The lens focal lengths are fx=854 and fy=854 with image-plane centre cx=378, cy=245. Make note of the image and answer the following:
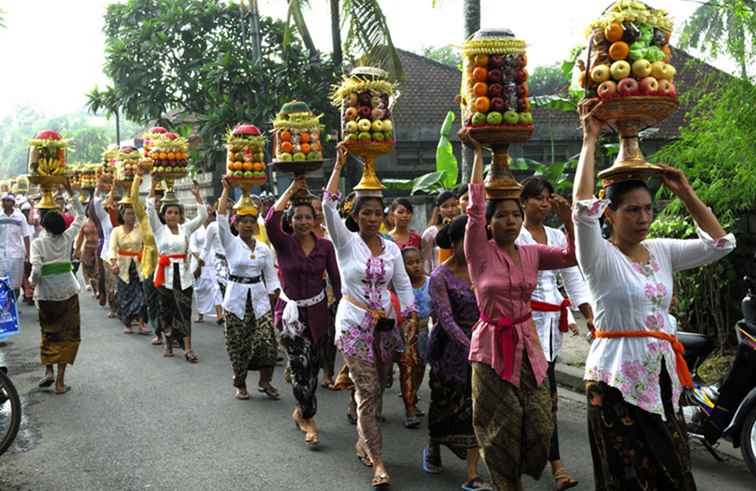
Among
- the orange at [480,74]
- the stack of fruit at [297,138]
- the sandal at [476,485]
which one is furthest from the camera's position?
the stack of fruit at [297,138]

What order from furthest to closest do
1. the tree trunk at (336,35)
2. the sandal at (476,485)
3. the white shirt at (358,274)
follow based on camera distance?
1. the tree trunk at (336,35)
2. the white shirt at (358,274)
3. the sandal at (476,485)

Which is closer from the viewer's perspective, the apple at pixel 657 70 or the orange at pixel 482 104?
the apple at pixel 657 70

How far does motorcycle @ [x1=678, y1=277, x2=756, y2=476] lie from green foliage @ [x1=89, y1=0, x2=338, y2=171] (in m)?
12.2

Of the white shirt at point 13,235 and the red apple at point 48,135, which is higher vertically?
the red apple at point 48,135

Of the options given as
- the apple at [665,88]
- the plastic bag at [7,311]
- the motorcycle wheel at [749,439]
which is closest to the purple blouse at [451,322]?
the motorcycle wheel at [749,439]

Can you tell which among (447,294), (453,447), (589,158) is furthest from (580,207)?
(453,447)

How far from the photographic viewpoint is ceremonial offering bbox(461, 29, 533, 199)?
438 centimetres

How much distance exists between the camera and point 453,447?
553 centimetres

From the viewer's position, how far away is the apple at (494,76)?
4410 millimetres

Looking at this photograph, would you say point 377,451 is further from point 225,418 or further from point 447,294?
point 225,418

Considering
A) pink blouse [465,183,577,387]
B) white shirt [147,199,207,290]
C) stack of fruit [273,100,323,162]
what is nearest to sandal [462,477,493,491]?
pink blouse [465,183,577,387]

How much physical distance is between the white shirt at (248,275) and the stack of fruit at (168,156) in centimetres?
201

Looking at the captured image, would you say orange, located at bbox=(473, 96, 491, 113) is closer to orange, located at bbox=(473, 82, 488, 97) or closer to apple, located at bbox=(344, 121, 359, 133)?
orange, located at bbox=(473, 82, 488, 97)

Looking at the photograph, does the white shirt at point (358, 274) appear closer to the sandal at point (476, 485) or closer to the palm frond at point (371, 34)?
the sandal at point (476, 485)
